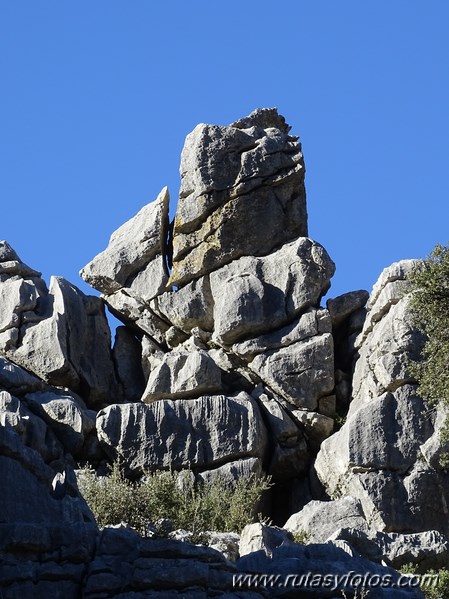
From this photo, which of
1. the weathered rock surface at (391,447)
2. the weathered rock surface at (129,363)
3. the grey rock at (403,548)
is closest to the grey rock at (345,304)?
the weathered rock surface at (391,447)

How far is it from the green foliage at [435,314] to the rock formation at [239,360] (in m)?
3.68

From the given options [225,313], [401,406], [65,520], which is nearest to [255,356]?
[225,313]

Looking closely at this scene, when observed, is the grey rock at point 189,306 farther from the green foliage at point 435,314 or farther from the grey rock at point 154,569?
the grey rock at point 154,569

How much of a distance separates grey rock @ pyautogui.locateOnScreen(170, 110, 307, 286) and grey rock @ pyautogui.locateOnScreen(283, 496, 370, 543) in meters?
12.9

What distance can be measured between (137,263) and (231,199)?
4163 mm

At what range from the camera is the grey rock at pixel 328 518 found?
143 ft

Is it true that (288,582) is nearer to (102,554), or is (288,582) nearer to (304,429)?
(102,554)

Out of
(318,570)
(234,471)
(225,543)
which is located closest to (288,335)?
(234,471)

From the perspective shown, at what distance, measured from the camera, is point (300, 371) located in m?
52.2

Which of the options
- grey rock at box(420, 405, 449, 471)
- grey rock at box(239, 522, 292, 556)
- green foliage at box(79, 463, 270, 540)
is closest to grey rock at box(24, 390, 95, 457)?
green foliage at box(79, 463, 270, 540)

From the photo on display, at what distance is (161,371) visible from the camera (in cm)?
5178

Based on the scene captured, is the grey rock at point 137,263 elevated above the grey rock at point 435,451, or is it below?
above

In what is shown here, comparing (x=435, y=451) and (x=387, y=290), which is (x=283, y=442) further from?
(x=387, y=290)

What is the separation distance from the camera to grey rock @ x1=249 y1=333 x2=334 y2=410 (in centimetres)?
5203
